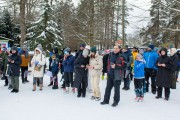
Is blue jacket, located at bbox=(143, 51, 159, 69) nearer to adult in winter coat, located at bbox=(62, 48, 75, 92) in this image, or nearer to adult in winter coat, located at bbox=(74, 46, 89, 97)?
adult in winter coat, located at bbox=(74, 46, 89, 97)

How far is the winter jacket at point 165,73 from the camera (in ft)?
29.9

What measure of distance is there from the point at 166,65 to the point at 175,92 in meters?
2.67

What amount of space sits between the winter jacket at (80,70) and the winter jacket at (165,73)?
253cm

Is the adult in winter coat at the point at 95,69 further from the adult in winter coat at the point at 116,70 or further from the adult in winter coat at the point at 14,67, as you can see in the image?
the adult in winter coat at the point at 14,67

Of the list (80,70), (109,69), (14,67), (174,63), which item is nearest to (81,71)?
(80,70)

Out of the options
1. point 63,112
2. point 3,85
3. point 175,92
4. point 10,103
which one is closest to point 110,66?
point 63,112

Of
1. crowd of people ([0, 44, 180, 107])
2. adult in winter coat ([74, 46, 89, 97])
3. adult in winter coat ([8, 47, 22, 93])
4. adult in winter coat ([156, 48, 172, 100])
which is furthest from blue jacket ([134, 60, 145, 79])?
adult in winter coat ([8, 47, 22, 93])

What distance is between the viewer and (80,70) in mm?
9359

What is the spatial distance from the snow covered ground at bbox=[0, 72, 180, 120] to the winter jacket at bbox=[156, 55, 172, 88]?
594 millimetres

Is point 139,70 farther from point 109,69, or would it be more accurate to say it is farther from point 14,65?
point 14,65

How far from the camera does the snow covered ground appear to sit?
22.8ft

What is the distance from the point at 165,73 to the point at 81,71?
2.87 metres

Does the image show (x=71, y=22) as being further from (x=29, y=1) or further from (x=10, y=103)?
(x=10, y=103)

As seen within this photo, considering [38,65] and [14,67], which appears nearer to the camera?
[14,67]
